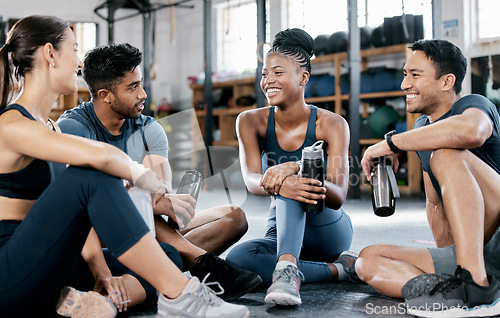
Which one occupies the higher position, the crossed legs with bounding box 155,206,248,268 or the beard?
the beard

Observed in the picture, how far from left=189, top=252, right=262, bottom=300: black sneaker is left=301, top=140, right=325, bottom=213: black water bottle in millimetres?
331

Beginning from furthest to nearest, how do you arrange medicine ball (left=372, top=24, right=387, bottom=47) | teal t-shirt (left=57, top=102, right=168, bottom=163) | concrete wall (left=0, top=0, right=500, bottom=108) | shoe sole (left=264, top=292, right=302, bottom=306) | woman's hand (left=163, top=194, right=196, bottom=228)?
1. concrete wall (left=0, top=0, right=500, bottom=108)
2. medicine ball (left=372, top=24, right=387, bottom=47)
3. teal t-shirt (left=57, top=102, right=168, bottom=163)
4. woman's hand (left=163, top=194, right=196, bottom=228)
5. shoe sole (left=264, top=292, right=302, bottom=306)

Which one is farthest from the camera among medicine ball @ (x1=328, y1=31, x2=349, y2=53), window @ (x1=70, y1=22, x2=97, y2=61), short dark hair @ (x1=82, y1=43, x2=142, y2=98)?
window @ (x1=70, y1=22, x2=97, y2=61)

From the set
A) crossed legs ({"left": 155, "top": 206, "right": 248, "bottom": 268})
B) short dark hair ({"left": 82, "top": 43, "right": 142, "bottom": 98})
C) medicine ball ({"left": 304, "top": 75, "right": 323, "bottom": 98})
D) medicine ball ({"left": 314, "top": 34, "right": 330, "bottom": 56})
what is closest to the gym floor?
crossed legs ({"left": 155, "top": 206, "right": 248, "bottom": 268})

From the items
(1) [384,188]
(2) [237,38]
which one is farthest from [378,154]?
(2) [237,38]

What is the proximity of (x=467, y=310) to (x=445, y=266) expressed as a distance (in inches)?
8.6

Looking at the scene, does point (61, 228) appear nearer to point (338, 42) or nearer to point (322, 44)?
point (338, 42)

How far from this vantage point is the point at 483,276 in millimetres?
1557

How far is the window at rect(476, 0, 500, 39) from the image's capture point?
6.04m

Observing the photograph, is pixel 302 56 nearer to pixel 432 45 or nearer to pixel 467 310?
pixel 432 45

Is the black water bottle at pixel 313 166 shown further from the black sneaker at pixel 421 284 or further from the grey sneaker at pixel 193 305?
the grey sneaker at pixel 193 305

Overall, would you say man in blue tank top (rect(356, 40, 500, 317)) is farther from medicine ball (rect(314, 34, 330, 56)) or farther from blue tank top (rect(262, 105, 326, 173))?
medicine ball (rect(314, 34, 330, 56))

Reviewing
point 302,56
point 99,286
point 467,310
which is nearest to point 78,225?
point 99,286

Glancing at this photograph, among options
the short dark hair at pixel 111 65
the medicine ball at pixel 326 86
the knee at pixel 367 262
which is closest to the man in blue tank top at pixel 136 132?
the short dark hair at pixel 111 65
